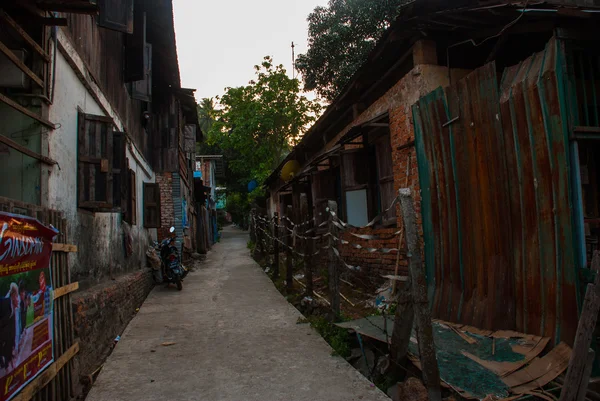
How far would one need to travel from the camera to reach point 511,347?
3.44 meters

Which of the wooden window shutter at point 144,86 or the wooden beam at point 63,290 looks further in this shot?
the wooden window shutter at point 144,86

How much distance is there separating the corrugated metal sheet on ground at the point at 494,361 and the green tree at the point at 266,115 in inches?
851

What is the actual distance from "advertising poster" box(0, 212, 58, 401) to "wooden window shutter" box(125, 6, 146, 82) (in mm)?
5473

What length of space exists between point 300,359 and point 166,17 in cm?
773

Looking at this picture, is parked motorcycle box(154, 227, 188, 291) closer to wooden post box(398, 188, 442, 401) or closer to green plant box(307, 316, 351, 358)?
green plant box(307, 316, 351, 358)

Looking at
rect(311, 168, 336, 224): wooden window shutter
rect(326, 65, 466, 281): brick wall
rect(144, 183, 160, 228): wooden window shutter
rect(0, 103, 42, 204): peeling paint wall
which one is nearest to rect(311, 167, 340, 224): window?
rect(311, 168, 336, 224): wooden window shutter

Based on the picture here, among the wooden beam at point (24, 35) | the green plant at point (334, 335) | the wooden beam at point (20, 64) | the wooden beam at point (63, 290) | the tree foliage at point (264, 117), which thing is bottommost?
the green plant at point (334, 335)

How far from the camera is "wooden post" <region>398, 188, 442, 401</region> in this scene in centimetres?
294

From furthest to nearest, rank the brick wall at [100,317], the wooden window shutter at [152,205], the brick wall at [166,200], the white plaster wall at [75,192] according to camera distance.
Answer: the brick wall at [166,200], the wooden window shutter at [152,205], the white plaster wall at [75,192], the brick wall at [100,317]

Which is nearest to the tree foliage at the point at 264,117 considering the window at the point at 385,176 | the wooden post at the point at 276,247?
the wooden post at the point at 276,247

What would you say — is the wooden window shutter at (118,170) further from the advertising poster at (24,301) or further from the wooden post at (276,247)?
the wooden post at (276,247)

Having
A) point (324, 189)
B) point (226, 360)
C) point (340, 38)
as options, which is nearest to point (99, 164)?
point (226, 360)

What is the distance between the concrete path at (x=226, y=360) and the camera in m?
3.41

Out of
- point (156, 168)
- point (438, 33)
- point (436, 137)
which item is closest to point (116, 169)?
point (436, 137)
